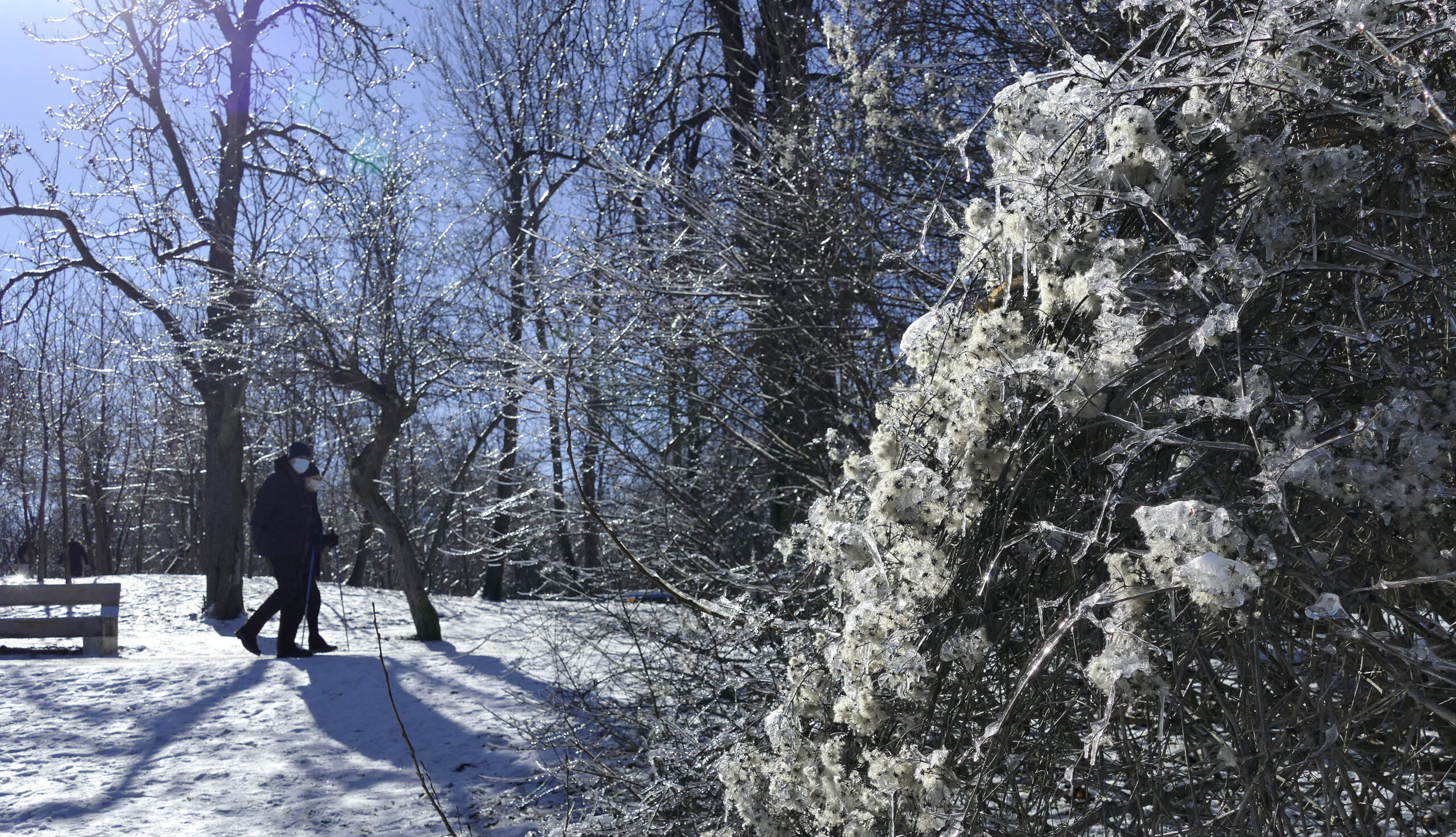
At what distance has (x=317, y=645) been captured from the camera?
8.26m

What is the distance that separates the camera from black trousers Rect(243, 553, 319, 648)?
26.0 feet

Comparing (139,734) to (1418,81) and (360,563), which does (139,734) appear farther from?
(360,563)

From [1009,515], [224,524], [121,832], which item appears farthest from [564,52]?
[1009,515]

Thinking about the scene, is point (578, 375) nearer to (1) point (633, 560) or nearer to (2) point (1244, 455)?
(1) point (633, 560)

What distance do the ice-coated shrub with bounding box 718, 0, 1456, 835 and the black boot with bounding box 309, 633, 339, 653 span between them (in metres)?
7.48

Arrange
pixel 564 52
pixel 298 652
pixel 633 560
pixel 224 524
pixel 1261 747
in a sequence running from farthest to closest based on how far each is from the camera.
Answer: pixel 224 524, pixel 564 52, pixel 298 652, pixel 633 560, pixel 1261 747

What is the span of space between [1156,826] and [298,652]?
26.3ft

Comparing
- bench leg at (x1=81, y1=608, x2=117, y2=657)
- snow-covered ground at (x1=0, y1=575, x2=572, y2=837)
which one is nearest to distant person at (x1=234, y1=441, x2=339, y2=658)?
snow-covered ground at (x1=0, y1=575, x2=572, y2=837)

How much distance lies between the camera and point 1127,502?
1.30 metres

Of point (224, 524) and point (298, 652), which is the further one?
point (224, 524)

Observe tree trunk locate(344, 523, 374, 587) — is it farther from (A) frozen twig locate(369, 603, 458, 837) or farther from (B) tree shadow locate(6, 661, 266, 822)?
(A) frozen twig locate(369, 603, 458, 837)

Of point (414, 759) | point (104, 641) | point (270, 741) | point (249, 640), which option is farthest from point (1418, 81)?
point (104, 641)

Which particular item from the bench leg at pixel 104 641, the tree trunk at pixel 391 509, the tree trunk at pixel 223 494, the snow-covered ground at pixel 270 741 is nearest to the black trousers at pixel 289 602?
the snow-covered ground at pixel 270 741

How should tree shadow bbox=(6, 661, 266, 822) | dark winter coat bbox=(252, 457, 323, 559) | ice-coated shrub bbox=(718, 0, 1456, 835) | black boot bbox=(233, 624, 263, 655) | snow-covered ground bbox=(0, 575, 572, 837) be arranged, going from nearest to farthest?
ice-coated shrub bbox=(718, 0, 1456, 835) < snow-covered ground bbox=(0, 575, 572, 837) < tree shadow bbox=(6, 661, 266, 822) < dark winter coat bbox=(252, 457, 323, 559) < black boot bbox=(233, 624, 263, 655)
